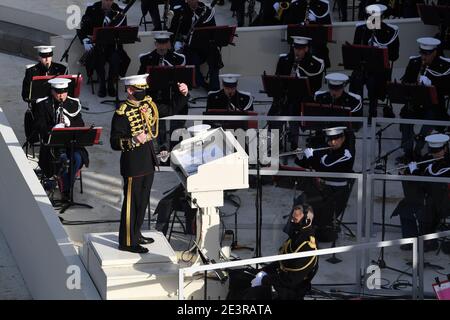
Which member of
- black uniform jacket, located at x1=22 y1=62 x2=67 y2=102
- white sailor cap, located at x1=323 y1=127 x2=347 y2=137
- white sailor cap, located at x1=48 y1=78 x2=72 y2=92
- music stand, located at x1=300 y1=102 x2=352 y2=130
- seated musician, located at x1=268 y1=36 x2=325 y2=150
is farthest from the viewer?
seated musician, located at x1=268 y1=36 x2=325 y2=150

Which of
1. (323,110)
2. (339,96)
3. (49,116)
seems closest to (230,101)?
(339,96)

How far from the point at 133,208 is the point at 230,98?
4789 millimetres

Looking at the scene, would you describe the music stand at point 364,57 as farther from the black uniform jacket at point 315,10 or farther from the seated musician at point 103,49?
the seated musician at point 103,49

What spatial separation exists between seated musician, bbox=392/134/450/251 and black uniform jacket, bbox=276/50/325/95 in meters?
4.13

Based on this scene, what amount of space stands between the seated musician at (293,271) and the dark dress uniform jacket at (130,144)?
152cm

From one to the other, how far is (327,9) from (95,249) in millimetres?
8333

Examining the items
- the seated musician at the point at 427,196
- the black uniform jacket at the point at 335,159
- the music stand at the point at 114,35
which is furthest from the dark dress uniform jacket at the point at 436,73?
the music stand at the point at 114,35

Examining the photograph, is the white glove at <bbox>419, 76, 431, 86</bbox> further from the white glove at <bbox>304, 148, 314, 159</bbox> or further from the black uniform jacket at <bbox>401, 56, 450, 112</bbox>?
the white glove at <bbox>304, 148, 314, 159</bbox>

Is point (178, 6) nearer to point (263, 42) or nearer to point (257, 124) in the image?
point (263, 42)

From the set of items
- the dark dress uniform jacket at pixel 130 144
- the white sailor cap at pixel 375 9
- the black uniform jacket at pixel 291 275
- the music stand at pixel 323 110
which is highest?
the dark dress uniform jacket at pixel 130 144

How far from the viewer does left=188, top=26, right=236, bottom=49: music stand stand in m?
20.8

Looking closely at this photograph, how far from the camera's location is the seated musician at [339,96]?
1892cm

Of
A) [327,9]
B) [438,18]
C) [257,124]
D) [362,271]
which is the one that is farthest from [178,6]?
[362,271]

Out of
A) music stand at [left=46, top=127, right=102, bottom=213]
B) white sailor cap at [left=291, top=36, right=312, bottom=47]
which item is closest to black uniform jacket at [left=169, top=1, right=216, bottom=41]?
white sailor cap at [left=291, top=36, right=312, bottom=47]
